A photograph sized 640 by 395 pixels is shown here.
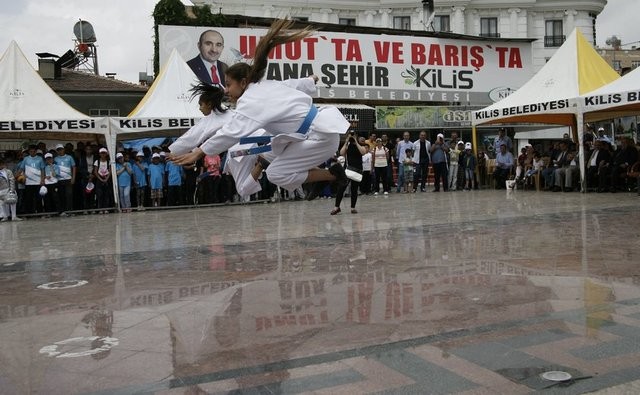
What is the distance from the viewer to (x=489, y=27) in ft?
158

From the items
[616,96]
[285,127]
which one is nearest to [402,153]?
[616,96]

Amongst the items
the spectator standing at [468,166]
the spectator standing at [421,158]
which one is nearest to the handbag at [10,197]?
the spectator standing at [421,158]

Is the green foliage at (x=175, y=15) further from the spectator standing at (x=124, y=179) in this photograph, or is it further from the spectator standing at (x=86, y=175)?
the spectator standing at (x=124, y=179)

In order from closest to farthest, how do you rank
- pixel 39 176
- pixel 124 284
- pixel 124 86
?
pixel 124 284 < pixel 39 176 < pixel 124 86

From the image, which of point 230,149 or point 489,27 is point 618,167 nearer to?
point 230,149

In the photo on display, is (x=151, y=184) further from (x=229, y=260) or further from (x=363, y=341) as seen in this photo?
(x=363, y=341)

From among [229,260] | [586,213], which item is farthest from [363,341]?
[586,213]

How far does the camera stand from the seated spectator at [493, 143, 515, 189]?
1947 cm

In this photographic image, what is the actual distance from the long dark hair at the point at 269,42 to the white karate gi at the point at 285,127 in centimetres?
11

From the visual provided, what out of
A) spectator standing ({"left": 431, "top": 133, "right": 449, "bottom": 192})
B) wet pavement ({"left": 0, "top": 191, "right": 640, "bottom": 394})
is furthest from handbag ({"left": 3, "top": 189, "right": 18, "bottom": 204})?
spectator standing ({"left": 431, "top": 133, "right": 449, "bottom": 192})

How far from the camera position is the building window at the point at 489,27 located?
4788 centimetres

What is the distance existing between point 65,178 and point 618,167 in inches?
516

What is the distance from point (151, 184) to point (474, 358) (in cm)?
1372

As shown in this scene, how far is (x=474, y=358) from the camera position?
3.40 m
